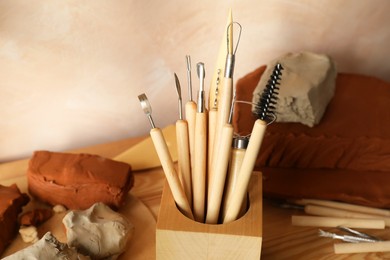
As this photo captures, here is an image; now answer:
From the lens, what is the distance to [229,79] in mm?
385

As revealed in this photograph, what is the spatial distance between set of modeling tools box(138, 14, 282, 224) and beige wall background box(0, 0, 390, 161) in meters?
0.21

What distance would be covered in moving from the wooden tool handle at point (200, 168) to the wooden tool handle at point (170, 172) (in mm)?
11

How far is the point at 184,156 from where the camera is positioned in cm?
43

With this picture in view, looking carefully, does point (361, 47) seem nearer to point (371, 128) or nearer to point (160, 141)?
point (371, 128)

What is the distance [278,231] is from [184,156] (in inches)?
6.5

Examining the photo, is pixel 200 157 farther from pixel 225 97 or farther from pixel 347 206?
pixel 347 206

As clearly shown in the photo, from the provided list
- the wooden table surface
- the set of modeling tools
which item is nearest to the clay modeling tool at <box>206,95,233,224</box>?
the set of modeling tools

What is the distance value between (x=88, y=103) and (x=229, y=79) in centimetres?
31

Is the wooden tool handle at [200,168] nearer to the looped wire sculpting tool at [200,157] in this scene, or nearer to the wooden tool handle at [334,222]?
the looped wire sculpting tool at [200,157]

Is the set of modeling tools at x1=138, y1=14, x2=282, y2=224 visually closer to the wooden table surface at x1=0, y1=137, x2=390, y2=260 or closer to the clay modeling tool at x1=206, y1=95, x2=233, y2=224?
the clay modeling tool at x1=206, y1=95, x2=233, y2=224

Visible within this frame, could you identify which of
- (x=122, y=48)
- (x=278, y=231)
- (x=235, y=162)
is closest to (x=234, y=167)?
(x=235, y=162)

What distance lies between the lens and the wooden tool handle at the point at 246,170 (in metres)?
0.37

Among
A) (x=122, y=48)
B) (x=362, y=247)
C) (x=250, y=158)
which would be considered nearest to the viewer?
(x=250, y=158)

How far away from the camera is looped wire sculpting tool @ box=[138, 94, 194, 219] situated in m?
0.39
